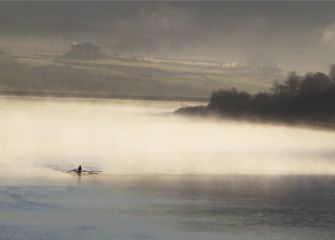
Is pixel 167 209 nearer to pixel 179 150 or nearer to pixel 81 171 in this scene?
pixel 81 171

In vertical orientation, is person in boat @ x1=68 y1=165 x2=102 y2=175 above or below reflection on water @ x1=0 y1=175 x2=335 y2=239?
above

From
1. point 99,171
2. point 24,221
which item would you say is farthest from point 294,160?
point 24,221

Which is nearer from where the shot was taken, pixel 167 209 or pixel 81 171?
pixel 167 209

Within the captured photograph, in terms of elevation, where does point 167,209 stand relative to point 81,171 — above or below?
below

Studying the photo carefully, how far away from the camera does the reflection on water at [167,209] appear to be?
55.7 meters

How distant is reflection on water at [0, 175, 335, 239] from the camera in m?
55.7

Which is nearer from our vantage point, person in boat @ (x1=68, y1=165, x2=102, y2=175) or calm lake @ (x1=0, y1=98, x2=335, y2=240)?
calm lake @ (x1=0, y1=98, x2=335, y2=240)

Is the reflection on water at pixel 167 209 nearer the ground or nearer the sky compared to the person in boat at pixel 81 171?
nearer the ground

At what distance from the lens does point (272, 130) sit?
15500 cm

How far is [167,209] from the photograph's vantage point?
63.8m

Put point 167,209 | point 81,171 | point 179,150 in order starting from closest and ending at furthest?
point 167,209 → point 81,171 → point 179,150

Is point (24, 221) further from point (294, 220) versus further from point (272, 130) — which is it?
point (272, 130)

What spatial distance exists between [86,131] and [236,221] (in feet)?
422

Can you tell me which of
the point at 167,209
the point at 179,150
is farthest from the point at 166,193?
the point at 179,150
